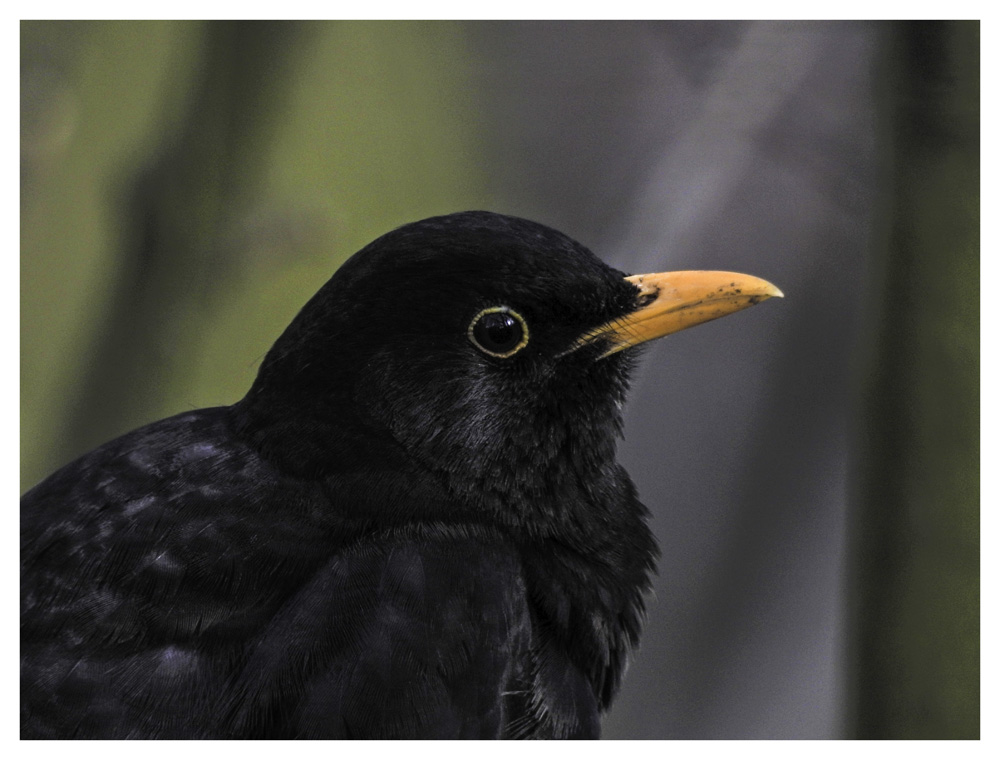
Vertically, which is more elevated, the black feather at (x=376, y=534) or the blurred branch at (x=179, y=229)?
the blurred branch at (x=179, y=229)

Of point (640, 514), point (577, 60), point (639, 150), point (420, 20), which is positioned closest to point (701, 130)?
point (639, 150)

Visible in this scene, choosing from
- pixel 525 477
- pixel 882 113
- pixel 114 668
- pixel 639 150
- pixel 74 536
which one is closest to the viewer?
pixel 114 668

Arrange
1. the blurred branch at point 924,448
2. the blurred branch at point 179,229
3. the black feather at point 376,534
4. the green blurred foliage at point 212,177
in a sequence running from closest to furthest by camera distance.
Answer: the black feather at point 376,534
the blurred branch at point 924,448
the green blurred foliage at point 212,177
the blurred branch at point 179,229

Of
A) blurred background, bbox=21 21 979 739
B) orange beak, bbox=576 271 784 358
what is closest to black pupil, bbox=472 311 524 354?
orange beak, bbox=576 271 784 358

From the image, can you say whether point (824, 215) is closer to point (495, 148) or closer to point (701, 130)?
point (701, 130)

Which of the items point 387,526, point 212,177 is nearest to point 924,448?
point 387,526

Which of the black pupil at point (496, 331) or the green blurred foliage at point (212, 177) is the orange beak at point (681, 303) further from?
the green blurred foliage at point (212, 177)

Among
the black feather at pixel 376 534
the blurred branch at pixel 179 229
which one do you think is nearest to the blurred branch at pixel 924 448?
the black feather at pixel 376 534

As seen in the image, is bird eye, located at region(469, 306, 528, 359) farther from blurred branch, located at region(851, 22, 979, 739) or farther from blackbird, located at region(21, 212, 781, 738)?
blurred branch, located at region(851, 22, 979, 739)
